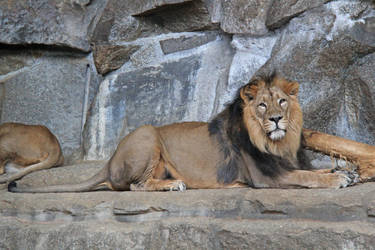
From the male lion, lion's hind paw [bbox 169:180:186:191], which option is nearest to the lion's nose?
the male lion

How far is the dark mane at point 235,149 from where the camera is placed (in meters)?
4.42

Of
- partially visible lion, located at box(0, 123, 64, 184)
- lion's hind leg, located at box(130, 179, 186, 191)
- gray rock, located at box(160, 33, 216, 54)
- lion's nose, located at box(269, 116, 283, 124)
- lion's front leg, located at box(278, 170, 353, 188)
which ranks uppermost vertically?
gray rock, located at box(160, 33, 216, 54)

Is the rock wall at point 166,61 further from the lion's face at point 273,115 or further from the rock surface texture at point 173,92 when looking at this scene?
the lion's face at point 273,115

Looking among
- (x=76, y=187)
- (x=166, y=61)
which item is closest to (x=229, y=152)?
(x=76, y=187)

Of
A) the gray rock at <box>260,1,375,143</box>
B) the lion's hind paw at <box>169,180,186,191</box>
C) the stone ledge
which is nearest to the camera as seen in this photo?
the stone ledge

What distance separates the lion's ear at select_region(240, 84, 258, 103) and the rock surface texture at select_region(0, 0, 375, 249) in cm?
96

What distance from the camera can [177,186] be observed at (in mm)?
4559

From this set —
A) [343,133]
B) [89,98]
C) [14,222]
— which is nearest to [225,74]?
[343,133]

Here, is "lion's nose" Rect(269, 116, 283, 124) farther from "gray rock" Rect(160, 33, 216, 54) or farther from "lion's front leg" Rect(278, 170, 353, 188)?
"gray rock" Rect(160, 33, 216, 54)

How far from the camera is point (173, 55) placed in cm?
686

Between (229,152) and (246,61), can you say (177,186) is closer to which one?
(229,152)

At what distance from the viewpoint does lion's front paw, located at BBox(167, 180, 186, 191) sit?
4547 millimetres

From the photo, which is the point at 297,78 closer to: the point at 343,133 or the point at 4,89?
the point at 343,133

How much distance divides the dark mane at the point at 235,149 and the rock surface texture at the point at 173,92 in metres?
0.50
